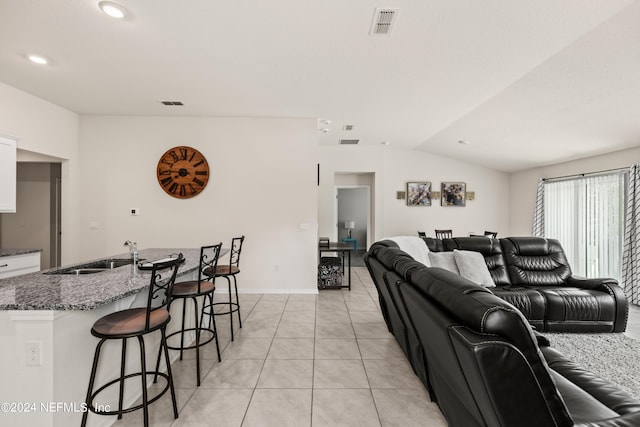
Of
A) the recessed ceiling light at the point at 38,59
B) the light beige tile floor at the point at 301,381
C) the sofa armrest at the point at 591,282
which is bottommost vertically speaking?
the light beige tile floor at the point at 301,381

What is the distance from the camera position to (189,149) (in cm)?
475

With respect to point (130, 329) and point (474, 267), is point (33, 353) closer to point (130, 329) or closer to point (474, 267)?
point (130, 329)

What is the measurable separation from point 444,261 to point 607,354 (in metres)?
1.62

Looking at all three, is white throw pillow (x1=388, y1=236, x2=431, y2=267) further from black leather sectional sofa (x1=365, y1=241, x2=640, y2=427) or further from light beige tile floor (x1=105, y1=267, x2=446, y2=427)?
black leather sectional sofa (x1=365, y1=241, x2=640, y2=427)

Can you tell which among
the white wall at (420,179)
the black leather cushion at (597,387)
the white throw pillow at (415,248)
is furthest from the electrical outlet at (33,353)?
the white wall at (420,179)

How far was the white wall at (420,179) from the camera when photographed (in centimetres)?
723

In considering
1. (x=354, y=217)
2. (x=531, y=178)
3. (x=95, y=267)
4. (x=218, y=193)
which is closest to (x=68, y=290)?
(x=95, y=267)

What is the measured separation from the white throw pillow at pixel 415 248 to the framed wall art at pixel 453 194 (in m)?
4.08

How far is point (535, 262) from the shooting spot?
3689 mm

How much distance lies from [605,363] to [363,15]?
3638mm

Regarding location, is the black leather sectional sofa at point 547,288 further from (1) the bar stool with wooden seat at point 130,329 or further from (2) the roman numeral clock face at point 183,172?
(2) the roman numeral clock face at point 183,172

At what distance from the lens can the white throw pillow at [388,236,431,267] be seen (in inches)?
130

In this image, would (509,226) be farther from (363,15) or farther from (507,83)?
(363,15)

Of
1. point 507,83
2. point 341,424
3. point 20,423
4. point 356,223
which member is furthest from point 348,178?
point 20,423
